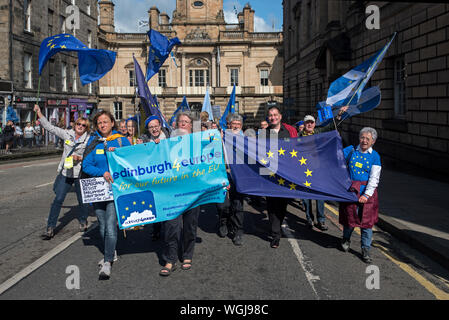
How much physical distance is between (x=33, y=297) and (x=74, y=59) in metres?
37.0

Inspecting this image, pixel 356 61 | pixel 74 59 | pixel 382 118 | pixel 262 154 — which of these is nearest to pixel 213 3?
pixel 74 59

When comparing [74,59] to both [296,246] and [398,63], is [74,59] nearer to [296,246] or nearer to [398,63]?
[398,63]

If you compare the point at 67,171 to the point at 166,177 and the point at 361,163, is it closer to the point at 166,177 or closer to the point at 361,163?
the point at 166,177

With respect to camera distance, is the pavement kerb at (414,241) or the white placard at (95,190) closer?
the white placard at (95,190)

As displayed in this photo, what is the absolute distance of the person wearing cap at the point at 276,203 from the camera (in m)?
6.21

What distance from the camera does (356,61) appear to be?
68.2 ft

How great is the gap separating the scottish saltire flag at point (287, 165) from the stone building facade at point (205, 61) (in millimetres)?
49686

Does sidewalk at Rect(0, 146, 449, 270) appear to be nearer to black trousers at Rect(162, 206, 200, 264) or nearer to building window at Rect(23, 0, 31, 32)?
black trousers at Rect(162, 206, 200, 264)

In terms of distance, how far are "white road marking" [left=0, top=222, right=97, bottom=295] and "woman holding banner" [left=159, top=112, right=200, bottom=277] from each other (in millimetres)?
1654

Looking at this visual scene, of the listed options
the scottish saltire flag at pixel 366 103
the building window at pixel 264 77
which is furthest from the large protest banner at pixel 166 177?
the building window at pixel 264 77

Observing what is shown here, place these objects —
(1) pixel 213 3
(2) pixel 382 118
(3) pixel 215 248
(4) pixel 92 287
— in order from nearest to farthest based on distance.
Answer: (4) pixel 92 287
(3) pixel 215 248
(2) pixel 382 118
(1) pixel 213 3

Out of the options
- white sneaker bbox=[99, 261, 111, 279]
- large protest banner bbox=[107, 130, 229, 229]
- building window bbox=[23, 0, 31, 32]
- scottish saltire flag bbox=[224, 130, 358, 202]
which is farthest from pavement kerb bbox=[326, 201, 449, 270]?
building window bbox=[23, 0, 31, 32]

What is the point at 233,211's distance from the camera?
21.5ft

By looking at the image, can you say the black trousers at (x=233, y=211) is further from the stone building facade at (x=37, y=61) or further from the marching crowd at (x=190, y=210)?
the stone building facade at (x=37, y=61)
